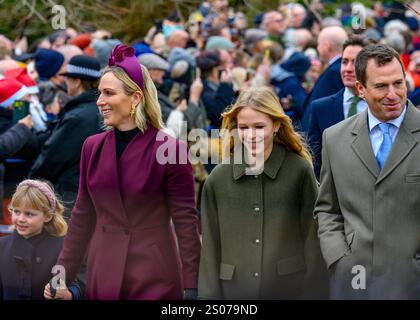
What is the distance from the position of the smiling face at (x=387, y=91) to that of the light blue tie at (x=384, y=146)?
Result: 39 mm

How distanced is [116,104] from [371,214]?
1643 mm

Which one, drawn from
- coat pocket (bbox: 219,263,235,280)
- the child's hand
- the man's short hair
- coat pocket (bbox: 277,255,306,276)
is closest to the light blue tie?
the man's short hair

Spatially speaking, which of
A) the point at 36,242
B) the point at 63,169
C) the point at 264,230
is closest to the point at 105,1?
the point at 63,169

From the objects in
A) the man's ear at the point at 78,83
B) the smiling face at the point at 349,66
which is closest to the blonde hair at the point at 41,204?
the man's ear at the point at 78,83

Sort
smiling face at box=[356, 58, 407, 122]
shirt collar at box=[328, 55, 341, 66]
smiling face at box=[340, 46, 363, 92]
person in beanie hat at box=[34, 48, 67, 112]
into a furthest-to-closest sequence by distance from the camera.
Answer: person in beanie hat at box=[34, 48, 67, 112]
shirt collar at box=[328, 55, 341, 66]
smiling face at box=[340, 46, 363, 92]
smiling face at box=[356, 58, 407, 122]

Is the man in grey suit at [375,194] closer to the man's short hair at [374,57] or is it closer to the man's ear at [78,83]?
the man's short hair at [374,57]

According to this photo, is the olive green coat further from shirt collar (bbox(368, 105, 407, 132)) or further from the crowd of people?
shirt collar (bbox(368, 105, 407, 132))

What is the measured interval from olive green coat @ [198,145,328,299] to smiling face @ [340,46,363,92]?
1.91 meters

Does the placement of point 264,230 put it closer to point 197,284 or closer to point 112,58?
point 197,284

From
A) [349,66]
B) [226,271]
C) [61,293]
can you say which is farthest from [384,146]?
[349,66]

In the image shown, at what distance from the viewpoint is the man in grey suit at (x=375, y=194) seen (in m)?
6.26

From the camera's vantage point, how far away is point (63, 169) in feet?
30.4

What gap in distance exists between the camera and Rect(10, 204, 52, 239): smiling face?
7609 mm
